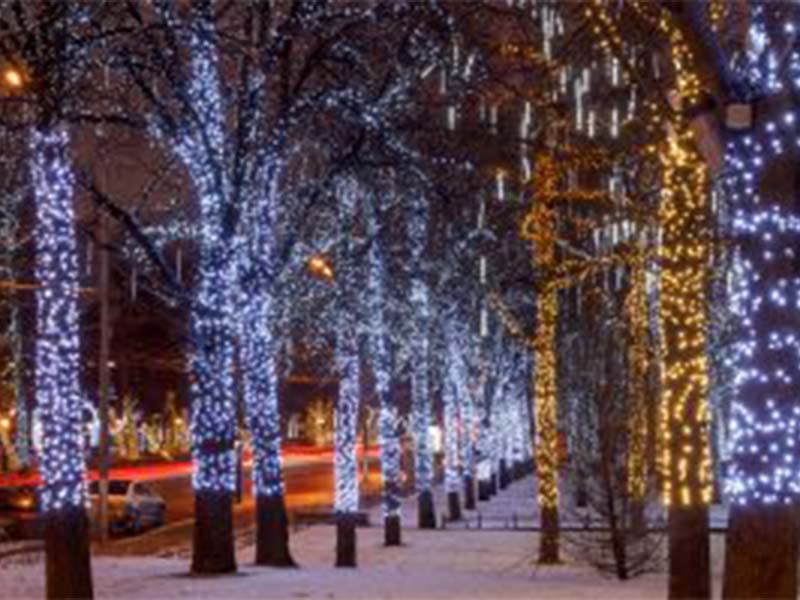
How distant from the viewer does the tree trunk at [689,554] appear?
1563 centimetres

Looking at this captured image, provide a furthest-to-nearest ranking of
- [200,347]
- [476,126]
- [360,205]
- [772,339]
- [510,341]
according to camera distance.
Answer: [510,341] < [360,205] < [476,126] < [200,347] < [772,339]

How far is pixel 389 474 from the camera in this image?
33125mm

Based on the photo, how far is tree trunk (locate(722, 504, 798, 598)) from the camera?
1087 centimetres

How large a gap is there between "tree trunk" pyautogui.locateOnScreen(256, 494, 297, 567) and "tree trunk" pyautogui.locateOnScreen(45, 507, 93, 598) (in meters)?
8.23

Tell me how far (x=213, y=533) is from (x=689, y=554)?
815 cm

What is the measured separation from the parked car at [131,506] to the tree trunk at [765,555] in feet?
95.5

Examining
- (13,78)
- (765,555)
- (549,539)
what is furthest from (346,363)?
(765,555)

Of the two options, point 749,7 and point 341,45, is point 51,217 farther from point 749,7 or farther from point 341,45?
point 341,45

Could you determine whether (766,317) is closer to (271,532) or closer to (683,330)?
(683,330)

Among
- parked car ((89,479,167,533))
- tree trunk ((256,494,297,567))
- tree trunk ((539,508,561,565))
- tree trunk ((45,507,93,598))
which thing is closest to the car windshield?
parked car ((89,479,167,533))

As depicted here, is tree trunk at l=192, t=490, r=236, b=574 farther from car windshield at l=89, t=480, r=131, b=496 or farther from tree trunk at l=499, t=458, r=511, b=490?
tree trunk at l=499, t=458, r=511, b=490

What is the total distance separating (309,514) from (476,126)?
1564 centimetres

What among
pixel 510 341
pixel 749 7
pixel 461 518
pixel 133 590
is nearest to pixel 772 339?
pixel 749 7

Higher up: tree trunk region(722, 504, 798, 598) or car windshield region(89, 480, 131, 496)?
tree trunk region(722, 504, 798, 598)
